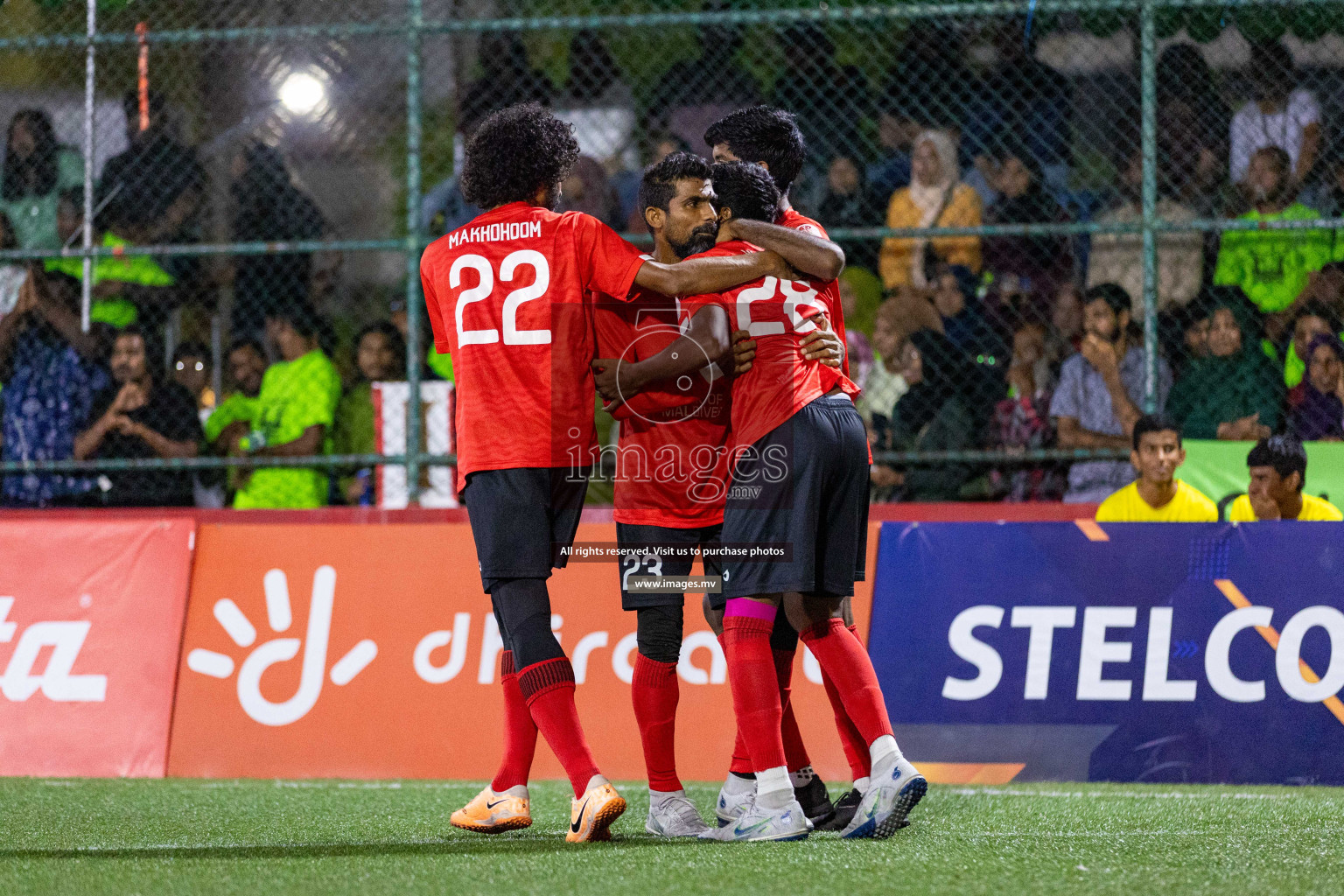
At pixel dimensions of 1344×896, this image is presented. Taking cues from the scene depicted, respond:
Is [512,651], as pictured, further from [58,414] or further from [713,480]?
[58,414]

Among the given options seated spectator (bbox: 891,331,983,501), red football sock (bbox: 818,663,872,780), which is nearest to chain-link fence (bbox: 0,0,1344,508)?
seated spectator (bbox: 891,331,983,501)

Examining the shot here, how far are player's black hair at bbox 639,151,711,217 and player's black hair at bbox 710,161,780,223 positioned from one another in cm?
7

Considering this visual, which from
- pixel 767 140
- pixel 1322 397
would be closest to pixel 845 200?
pixel 1322 397

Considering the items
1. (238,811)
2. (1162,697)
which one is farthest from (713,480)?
(1162,697)

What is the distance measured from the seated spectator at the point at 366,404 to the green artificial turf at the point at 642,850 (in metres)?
2.82

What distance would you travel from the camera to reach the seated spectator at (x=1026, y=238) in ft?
27.5

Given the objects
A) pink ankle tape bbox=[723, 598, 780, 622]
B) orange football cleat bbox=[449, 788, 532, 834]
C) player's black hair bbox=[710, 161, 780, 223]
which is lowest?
orange football cleat bbox=[449, 788, 532, 834]

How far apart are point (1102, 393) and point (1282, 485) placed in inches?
46.9

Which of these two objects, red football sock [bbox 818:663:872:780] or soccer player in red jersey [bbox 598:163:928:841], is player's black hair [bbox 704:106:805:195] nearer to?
soccer player in red jersey [bbox 598:163:928:841]

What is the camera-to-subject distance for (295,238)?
9.31 m

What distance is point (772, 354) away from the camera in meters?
4.35

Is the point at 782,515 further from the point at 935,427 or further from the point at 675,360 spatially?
the point at 935,427

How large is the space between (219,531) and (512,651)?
115 inches

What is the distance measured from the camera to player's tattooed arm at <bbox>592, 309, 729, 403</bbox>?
434cm
